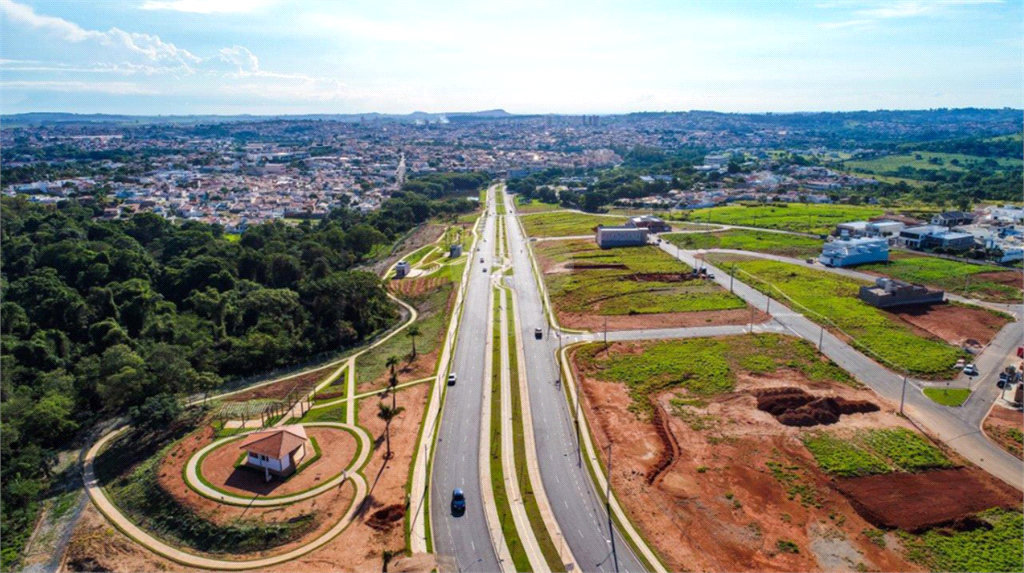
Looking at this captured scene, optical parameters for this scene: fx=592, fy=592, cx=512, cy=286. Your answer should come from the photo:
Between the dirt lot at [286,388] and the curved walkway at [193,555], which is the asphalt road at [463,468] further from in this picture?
the dirt lot at [286,388]

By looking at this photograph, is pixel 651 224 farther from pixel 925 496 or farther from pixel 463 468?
pixel 463 468

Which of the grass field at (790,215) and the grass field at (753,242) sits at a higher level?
the grass field at (790,215)

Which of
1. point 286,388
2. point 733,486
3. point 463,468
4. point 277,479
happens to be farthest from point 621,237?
point 277,479

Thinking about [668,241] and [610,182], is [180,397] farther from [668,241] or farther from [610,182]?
[610,182]

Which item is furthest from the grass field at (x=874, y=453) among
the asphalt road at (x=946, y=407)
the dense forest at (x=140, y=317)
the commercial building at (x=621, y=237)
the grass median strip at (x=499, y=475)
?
the commercial building at (x=621, y=237)

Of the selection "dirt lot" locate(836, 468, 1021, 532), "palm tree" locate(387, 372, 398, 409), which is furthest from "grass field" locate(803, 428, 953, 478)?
"palm tree" locate(387, 372, 398, 409)
